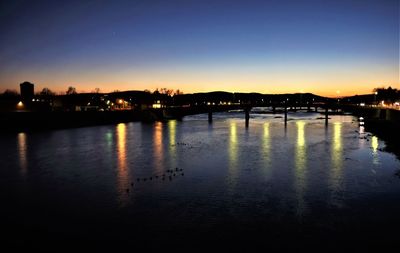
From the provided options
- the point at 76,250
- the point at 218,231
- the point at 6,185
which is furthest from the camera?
the point at 6,185

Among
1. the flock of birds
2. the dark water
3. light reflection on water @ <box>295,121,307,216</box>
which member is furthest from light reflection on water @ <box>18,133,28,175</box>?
light reflection on water @ <box>295,121,307,216</box>

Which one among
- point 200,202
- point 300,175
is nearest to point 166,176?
point 200,202

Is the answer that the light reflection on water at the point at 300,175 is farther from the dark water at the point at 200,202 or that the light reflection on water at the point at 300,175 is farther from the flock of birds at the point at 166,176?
the flock of birds at the point at 166,176

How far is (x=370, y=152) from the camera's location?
1289 inches

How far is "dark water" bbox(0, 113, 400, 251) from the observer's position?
37.9 feet

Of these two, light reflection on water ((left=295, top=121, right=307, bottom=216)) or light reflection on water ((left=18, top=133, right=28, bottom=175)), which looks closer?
light reflection on water ((left=295, top=121, right=307, bottom=216))

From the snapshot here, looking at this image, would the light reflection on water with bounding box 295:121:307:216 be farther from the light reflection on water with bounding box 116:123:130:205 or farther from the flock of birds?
the light reflection on water with bounding box 116:123:130:205

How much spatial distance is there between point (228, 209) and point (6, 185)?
13.4m

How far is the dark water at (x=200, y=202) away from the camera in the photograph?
11547mm

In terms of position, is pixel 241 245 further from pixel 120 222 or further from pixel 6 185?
pixel 6 185

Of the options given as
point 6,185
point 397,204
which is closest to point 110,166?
point 6,185

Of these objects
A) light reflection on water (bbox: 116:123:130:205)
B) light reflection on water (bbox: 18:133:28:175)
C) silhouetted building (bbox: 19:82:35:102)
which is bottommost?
light reflection on water (bbox: 116:123:130:205)

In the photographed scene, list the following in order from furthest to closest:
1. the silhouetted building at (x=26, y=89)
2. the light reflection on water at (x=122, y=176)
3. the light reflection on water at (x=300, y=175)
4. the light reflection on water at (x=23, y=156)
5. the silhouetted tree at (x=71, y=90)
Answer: the silhouetted tree at (x=71, y=90) < the silhouetted building at (x=26, y=89) < the light reflection on water at (x=23, y=156) < the light reflection on water at (x=122, y=176) < the light reflection on water at (x=300, y=175)

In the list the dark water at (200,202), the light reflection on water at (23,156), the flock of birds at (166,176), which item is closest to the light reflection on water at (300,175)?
the dark water at (200,202)
